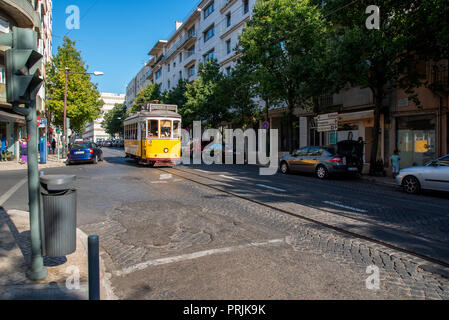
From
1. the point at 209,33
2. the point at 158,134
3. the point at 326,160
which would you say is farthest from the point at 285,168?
the point at 209,33

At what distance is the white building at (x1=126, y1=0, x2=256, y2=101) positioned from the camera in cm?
3397

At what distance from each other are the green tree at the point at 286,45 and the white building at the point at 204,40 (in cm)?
884

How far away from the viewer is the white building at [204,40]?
1337 inches

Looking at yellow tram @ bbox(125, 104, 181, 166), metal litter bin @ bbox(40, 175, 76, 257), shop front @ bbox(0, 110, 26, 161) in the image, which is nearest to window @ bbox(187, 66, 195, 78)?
shop front @ bbox(0, 110, 26, 161)

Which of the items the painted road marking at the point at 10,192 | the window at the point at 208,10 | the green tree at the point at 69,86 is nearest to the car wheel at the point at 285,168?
the painted road marking at the point at 10,192

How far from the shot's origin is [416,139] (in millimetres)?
17547

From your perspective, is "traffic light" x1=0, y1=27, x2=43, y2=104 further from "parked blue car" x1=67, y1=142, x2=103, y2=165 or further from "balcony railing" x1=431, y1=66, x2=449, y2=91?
"parked blue car" x1=67, y1=142, x2=103, y2=165

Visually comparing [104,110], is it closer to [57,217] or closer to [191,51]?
[191,51]

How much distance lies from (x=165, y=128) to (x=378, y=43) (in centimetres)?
1112

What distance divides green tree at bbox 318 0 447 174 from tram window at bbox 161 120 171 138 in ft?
28.4

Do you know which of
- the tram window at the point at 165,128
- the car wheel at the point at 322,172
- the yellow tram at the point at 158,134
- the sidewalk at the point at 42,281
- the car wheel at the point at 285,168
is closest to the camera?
the sidewalk at the point at 42,281

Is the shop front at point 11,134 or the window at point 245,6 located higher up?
the window at point 245,6

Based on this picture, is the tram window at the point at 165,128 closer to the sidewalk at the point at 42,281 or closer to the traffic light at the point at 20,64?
the sidewalk at the point at 42,281
